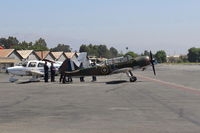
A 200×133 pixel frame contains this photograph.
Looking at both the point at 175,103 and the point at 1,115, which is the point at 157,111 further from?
the point at 1,115

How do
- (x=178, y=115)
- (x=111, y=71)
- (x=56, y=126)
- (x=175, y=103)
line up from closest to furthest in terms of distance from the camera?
1. (x=56, y=126)
2. (x=178, y=115)
3. (x=175, y=103)
4. (x=111, y=71)

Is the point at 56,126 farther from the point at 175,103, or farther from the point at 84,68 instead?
the point at 84,68

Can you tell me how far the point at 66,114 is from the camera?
12.1 m

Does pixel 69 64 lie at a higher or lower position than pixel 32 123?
higher

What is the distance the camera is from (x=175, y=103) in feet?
49.6

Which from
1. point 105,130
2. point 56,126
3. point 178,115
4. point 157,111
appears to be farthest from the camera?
point 157,111

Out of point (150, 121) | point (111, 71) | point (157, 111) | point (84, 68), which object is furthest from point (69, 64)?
point (150, 121)

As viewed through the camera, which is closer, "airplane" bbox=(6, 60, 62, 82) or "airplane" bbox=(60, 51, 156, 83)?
"airplane" bbox=(60, 51, 156, 83)

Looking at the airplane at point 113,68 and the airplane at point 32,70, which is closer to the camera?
the airplane at point 113,68

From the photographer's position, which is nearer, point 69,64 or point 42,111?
point 42,111

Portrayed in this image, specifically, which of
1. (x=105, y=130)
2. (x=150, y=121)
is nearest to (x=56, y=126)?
(x=105, y=130)

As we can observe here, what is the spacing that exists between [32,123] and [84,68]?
20162mm

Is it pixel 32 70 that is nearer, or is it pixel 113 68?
pixel 113 68

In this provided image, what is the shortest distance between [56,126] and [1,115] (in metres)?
3.14
